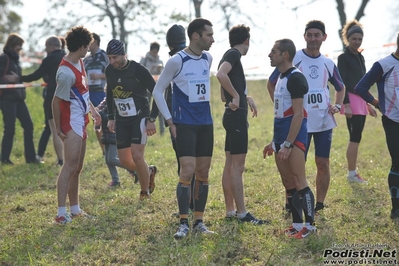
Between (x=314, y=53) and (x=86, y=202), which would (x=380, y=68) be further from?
(x=86, y=202)

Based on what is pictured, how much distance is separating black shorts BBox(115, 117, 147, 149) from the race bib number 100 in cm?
192

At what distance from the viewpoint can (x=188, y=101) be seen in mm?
6430

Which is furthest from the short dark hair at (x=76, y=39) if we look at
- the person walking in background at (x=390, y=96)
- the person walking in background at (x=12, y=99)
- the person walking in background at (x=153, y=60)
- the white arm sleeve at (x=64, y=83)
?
the person walking in background at (x=153, y=60)

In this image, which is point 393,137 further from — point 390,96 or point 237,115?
point 237,115

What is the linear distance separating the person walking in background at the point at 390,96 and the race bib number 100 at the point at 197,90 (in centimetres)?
165

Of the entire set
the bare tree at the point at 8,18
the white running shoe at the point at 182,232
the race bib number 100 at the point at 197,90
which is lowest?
the white running shoe at the point at 182,232

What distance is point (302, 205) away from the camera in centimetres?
627

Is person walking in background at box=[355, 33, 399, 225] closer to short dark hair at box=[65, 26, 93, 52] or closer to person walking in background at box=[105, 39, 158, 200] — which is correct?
person walking in background at box=[105, 39, 158, 200]

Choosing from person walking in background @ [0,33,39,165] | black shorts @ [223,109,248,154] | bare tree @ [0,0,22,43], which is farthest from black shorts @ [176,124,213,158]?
bare tree @ [0,0,22,43]

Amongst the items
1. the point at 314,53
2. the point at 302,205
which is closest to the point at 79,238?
the point at 302,205

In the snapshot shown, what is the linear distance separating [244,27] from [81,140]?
222 centimetres

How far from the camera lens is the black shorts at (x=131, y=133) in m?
8.24

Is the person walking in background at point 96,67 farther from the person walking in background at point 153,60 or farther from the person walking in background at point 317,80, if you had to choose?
the person walking in background at point 317,80

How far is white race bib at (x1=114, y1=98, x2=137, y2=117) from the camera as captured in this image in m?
8.23
